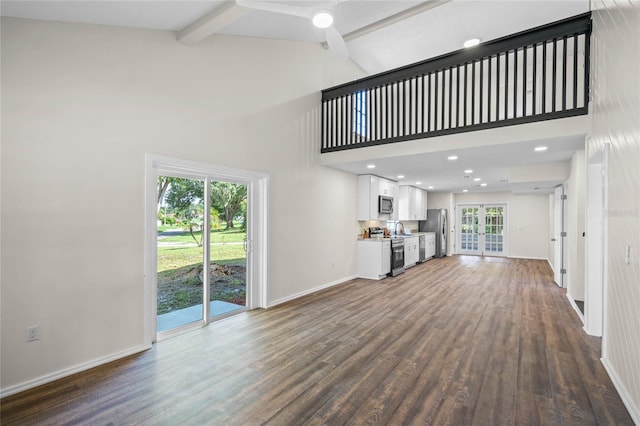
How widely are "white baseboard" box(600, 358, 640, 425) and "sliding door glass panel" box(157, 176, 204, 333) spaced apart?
4.03 metres

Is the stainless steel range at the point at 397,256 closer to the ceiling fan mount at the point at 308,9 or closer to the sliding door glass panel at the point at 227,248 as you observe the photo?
the sliding door glass panel at the point at 227,248

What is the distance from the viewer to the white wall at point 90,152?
2.40 meters

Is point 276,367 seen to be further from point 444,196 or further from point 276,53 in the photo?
point 444,196

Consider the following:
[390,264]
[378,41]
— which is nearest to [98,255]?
[390,264]

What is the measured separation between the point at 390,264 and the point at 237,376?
4817 mm

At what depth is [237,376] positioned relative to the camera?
8.60 ft

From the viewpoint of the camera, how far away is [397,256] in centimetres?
706

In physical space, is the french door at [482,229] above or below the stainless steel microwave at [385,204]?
below

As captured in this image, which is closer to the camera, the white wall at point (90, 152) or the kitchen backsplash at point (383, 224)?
the white wall at point (90, 152)

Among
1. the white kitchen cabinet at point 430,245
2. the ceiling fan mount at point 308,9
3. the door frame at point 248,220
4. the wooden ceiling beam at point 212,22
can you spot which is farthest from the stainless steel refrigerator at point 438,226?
the wooden ceiling beam at point 212,22

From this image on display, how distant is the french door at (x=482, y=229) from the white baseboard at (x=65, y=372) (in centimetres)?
1087

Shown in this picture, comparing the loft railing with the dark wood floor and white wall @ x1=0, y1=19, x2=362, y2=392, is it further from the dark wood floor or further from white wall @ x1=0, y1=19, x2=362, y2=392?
the dark wood floor

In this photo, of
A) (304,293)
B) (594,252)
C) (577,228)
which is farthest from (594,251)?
(304,293)

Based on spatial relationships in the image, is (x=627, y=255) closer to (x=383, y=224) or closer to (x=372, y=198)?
(x=372, y=198)
